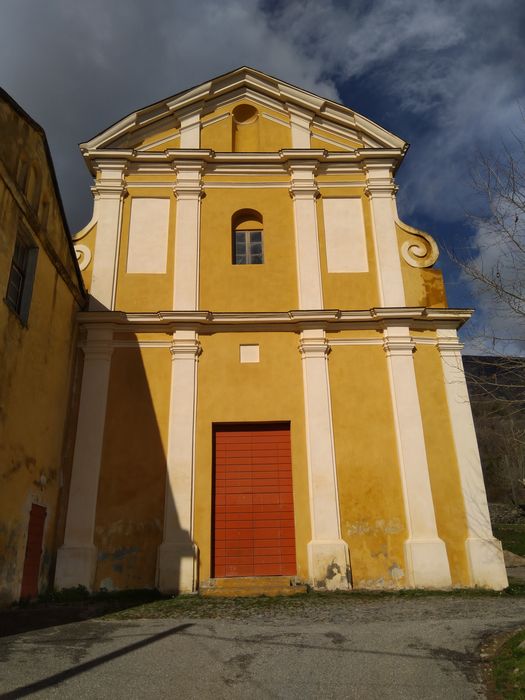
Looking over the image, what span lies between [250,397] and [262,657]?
5857 mm

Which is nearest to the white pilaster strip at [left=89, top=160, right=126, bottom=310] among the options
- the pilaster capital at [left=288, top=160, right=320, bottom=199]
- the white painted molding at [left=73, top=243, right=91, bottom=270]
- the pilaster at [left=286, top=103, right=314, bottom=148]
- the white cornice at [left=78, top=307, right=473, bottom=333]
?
the white painted molding at [left=73, top=243, right=91, bottom=270]

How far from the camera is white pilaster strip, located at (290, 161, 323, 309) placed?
37.9 ft

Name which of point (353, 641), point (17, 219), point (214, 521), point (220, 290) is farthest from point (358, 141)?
point (353, 641)

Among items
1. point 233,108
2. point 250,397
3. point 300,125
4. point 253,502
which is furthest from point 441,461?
point 233,108

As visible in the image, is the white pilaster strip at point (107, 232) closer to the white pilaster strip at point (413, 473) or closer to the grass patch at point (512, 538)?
the white pilaster strip at point (413, 473)

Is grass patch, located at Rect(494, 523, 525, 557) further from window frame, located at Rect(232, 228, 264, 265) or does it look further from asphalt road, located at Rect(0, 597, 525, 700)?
asphalt road, located at Rect(0, 597, 525, 700)

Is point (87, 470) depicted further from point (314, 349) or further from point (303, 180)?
point (303, 180)

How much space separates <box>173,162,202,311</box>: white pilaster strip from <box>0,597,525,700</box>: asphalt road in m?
6.40

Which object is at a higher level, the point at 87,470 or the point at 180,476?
the point at 87,470

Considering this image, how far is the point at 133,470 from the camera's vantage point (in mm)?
10133

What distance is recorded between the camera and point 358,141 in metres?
13.5

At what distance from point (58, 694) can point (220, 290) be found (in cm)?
837

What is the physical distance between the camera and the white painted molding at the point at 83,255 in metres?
11.8

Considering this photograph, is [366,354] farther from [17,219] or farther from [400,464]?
[17,219]
